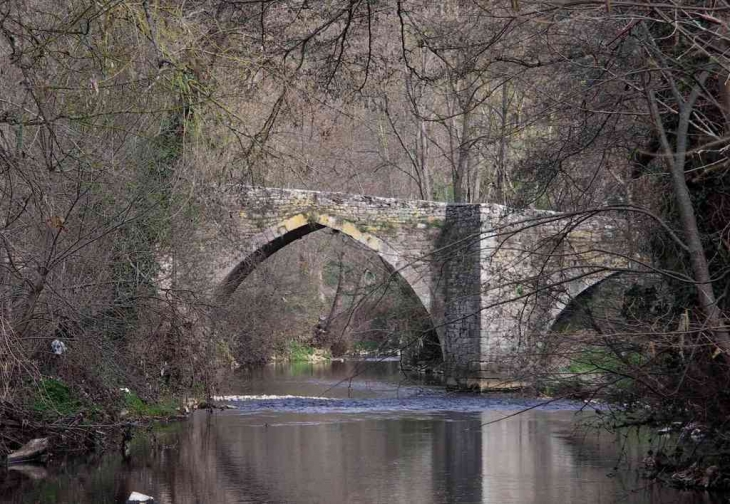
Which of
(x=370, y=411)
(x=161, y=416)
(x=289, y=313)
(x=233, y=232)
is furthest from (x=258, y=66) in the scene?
(x=289, y=313)

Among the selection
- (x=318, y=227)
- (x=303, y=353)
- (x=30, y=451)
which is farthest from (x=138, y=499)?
(x=303, y=353)

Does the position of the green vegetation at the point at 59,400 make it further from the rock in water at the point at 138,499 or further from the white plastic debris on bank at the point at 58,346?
the rock in water at the point at 138,499

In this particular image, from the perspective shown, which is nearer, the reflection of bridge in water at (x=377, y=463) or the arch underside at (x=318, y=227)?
the reflection of bridge in water at (x=377, y=463)

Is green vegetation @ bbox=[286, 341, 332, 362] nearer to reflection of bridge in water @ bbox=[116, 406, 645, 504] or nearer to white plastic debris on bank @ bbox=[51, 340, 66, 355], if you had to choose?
reflection of bridge in water @ bbox=[116, 406, 645, 504]

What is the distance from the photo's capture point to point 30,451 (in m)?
9.63

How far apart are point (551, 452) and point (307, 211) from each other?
380 inches

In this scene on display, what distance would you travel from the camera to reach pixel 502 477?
31.2 feet

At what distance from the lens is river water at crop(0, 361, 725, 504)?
836 centimetres

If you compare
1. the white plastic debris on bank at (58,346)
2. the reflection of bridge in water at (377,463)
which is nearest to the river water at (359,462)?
the reflection of bridge in water at (377,463)

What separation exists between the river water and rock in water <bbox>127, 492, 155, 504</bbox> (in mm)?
156

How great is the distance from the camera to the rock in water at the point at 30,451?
375 inches

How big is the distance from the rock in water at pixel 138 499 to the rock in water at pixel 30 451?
1972 millimetres

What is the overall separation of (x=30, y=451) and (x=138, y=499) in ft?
7.33

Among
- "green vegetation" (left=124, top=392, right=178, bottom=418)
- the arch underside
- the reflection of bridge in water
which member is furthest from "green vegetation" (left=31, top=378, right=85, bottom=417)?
the arch underside
